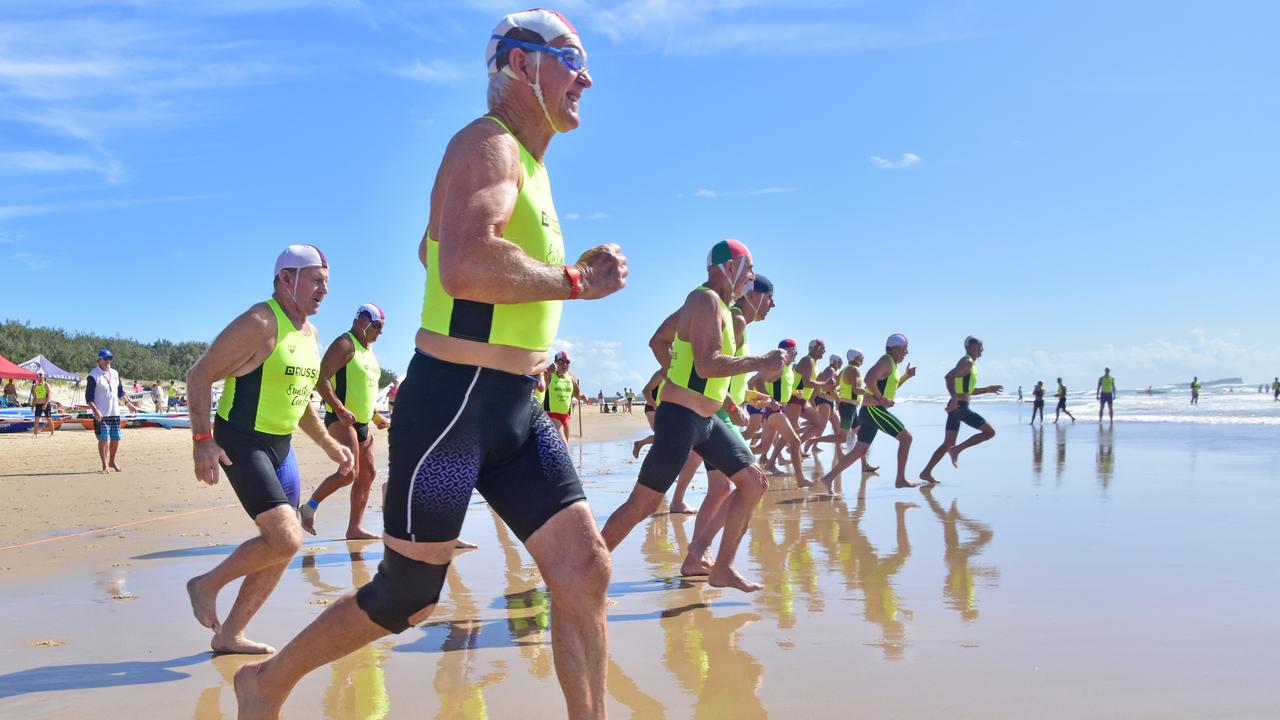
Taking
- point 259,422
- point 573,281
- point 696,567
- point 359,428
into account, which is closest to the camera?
point 573,281

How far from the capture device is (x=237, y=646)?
4176 mm

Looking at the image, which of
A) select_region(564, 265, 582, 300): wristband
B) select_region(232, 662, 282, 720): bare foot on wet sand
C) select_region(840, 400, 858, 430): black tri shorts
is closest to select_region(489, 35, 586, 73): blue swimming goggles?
select_region(564, 265, 582, 300): wristband

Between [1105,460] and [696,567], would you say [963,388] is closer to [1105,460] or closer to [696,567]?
[1105,460]

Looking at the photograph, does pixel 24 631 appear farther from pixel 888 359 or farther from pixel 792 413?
pixel 792 413

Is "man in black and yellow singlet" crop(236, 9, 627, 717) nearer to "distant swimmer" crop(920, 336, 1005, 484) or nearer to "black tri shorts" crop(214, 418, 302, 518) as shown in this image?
"black tri shorts" crop(214, 418, 302, 518)

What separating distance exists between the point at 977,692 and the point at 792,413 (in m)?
11.7

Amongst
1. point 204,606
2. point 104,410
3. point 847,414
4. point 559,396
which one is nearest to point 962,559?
point 204,606

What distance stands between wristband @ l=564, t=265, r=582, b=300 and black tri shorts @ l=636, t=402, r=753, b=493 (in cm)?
235

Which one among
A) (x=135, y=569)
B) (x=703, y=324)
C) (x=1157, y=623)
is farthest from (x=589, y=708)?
(x=135, y=569)

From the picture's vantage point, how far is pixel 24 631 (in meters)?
4.64

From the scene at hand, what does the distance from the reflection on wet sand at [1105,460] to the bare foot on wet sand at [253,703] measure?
9.57 m

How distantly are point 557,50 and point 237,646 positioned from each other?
3033mm

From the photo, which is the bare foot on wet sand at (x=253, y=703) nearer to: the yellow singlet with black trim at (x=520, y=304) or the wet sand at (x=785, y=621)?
the wet sand at (x=785, y=621)

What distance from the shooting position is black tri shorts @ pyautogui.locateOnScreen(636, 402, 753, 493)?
4.96 metres
